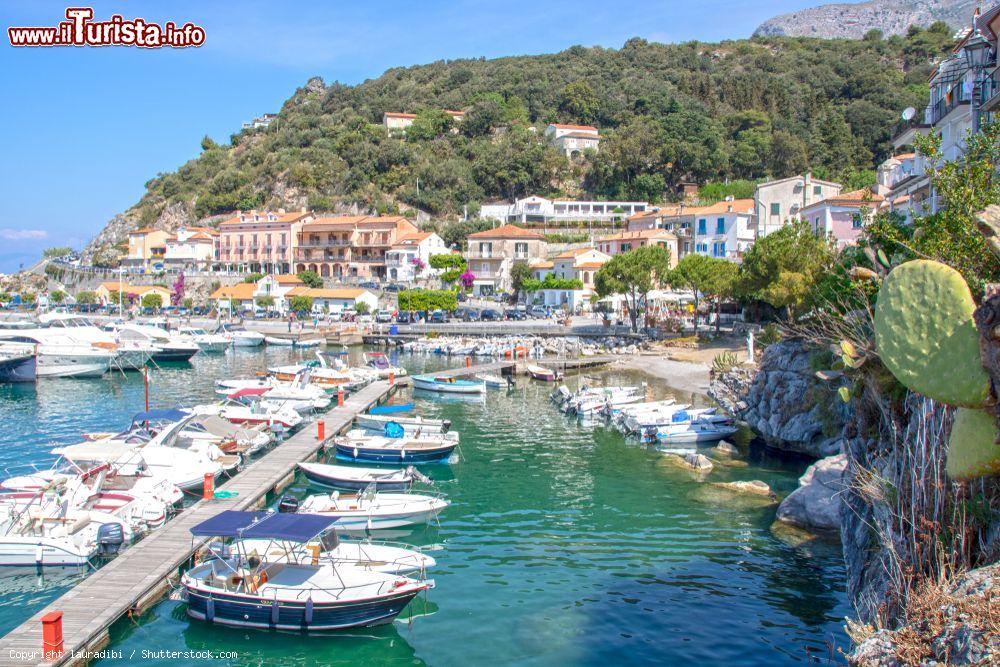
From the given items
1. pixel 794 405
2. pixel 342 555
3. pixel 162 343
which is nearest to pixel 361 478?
pixel 342 555

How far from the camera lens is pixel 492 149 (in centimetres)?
11862

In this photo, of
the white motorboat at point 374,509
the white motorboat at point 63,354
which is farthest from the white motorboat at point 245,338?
the white motorboat at point 374,509

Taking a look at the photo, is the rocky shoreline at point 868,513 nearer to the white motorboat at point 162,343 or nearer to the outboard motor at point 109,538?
the outboard motor at point 109,538

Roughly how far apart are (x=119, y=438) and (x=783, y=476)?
2427 centimetres

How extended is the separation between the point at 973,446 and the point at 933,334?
129cm

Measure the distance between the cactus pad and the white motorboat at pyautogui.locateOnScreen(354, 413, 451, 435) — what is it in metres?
23.4

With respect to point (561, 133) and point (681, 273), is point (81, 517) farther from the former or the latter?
point (561, 133)

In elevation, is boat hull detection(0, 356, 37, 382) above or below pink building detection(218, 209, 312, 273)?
below

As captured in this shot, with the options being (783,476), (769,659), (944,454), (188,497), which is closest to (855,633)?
(944,454)

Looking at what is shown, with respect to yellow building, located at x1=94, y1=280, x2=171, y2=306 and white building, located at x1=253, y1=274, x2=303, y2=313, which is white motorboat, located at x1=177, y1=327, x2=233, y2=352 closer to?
white building, located at x1=253, y1=274, x2=303, y2=313

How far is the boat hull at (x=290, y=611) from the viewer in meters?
15.1

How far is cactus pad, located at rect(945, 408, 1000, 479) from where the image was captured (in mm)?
7852

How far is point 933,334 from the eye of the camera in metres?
7.99

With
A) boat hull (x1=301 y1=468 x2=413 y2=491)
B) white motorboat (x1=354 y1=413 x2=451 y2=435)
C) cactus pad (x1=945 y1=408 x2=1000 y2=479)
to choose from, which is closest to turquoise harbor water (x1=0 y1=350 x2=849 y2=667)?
boat hull (x1=301 y1=468 x2=413 y2=491)
